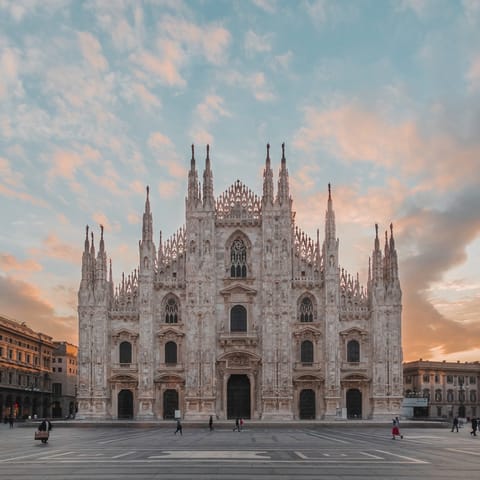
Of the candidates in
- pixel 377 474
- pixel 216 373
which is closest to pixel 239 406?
→ pixel 216 373

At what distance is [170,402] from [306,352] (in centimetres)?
1400

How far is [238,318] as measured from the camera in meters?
73.4

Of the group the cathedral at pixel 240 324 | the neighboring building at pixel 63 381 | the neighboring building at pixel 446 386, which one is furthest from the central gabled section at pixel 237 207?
the neighboring building at pixel 446 386

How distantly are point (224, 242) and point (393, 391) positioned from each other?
21.5 m

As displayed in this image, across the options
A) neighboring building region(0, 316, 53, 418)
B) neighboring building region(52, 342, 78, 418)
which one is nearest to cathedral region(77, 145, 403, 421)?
neighboring building region(0, 316, 53, 418)

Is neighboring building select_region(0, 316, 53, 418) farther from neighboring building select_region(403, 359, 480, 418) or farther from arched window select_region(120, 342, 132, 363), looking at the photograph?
neighboring building select_region(403, 359, 480, 418)

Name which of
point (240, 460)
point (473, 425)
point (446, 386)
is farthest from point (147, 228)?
point (446, 386)

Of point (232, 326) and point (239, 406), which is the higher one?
point (232, 326)

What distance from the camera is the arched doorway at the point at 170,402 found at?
72.7 meters

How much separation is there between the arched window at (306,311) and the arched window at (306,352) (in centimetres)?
216

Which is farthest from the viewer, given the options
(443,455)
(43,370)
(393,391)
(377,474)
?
(43,370)

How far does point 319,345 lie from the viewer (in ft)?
237

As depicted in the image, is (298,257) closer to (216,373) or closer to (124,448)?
(216,373)

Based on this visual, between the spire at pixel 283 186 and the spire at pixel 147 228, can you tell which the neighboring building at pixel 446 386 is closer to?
the spire at pixel 283 186
